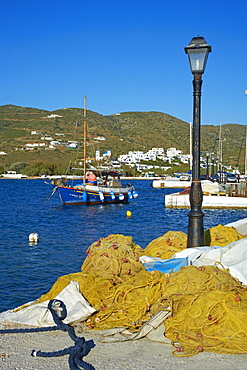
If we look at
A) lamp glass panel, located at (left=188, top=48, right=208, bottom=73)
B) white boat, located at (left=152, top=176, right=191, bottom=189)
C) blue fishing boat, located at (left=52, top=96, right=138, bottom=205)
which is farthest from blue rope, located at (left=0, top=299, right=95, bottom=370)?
white boat, located at (left=152, top=176, right=191, bottom=189)

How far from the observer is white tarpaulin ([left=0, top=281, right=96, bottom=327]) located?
6.03 metres

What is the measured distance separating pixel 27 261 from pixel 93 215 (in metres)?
18.3

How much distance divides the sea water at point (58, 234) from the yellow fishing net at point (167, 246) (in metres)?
3.29

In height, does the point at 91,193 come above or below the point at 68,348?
above

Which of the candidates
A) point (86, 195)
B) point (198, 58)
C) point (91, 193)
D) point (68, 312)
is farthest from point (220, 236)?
point (91, 193)

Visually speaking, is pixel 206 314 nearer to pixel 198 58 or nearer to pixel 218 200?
pixel 198 58

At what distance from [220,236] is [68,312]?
449cm

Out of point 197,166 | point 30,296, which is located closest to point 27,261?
point 30,296

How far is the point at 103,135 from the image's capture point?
167 meters

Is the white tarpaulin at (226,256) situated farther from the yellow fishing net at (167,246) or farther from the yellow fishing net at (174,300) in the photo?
the yellow fishing net at (167,246)

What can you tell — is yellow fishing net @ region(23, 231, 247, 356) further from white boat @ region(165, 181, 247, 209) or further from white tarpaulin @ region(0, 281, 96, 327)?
white boat @ region(165, 181, 247, 209)

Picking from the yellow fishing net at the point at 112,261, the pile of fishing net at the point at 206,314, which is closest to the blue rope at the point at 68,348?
the pile of fishing net at the point at 206,314

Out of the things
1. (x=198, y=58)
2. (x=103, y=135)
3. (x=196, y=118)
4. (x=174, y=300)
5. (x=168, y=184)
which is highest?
(x=103, y=135)

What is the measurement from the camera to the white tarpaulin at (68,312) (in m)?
6.03
